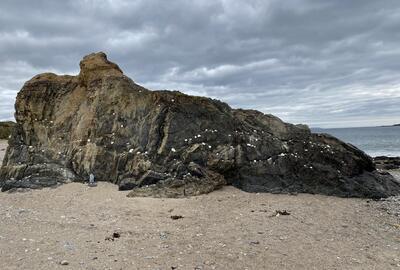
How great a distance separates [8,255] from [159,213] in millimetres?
3928

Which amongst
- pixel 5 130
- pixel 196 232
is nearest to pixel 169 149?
pixel 196 232

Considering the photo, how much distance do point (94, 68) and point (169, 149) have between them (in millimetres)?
4864

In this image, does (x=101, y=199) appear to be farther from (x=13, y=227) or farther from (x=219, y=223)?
(x=219, y=223)

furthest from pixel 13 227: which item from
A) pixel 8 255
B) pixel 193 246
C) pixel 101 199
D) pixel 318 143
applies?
pixel 318 143

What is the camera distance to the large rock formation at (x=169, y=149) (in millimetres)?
13477

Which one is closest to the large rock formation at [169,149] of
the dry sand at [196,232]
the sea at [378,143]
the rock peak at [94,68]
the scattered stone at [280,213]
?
the rock peak at [94,68]

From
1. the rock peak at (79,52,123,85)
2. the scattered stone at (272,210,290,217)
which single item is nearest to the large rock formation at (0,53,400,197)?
the rock peak at (79,52,123,85)

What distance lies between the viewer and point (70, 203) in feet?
39.3

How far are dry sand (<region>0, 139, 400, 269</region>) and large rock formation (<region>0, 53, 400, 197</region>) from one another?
75cm

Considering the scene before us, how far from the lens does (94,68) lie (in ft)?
53.1

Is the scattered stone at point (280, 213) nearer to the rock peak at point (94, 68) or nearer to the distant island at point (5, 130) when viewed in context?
the rock peak at point (94, 68)

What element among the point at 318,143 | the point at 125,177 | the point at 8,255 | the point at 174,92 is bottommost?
the point at 8,255

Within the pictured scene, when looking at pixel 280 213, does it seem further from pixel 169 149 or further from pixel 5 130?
pixel 5 130

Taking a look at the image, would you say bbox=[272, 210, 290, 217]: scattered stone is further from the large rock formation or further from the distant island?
the distant island
